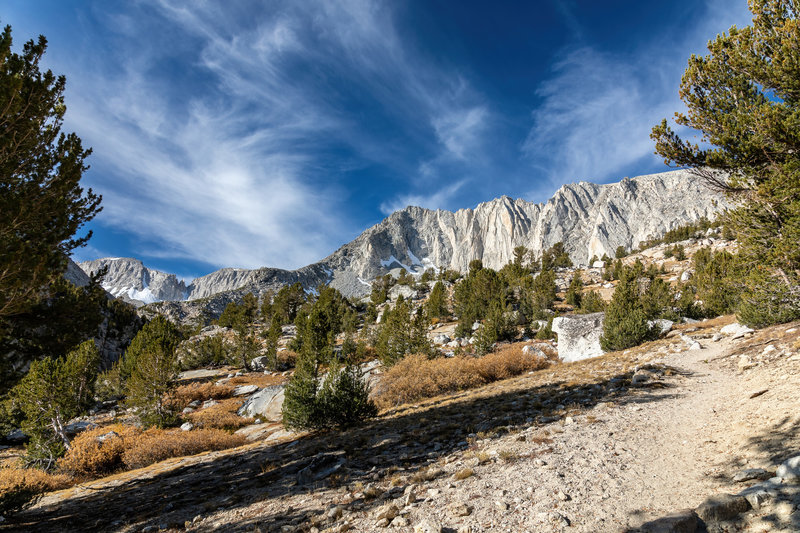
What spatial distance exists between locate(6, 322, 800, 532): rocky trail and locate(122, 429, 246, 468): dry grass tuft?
1603 mm

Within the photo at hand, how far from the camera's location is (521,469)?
5.90 meters

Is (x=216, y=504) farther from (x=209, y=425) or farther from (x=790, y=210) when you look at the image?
(x=790, y=210)

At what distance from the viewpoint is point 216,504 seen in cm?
690

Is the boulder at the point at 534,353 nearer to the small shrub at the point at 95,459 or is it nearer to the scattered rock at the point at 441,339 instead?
the scattered rock at the point at 441,339

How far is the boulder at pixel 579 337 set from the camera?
22.3m

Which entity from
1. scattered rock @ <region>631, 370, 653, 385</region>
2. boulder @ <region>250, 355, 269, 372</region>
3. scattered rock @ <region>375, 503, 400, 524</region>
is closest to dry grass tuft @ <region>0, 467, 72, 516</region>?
scattered rock @ <region>375, 503, 400, 524</region>

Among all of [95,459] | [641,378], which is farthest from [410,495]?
[95,459]

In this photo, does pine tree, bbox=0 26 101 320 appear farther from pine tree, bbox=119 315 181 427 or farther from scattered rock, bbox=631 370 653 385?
scattered rock, bbox=631 370 653 385

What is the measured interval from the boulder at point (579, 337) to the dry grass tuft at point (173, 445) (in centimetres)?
2108

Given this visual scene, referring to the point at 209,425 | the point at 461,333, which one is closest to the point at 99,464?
the point at 209,425

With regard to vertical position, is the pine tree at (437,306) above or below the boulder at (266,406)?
above

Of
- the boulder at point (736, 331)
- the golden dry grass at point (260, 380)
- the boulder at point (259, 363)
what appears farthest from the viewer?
the boulder at point (259, 363)

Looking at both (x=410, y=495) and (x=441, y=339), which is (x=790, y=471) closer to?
(x=410, y=495)

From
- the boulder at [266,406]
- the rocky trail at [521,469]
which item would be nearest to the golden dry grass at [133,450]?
the rocky trail at [521,469]
